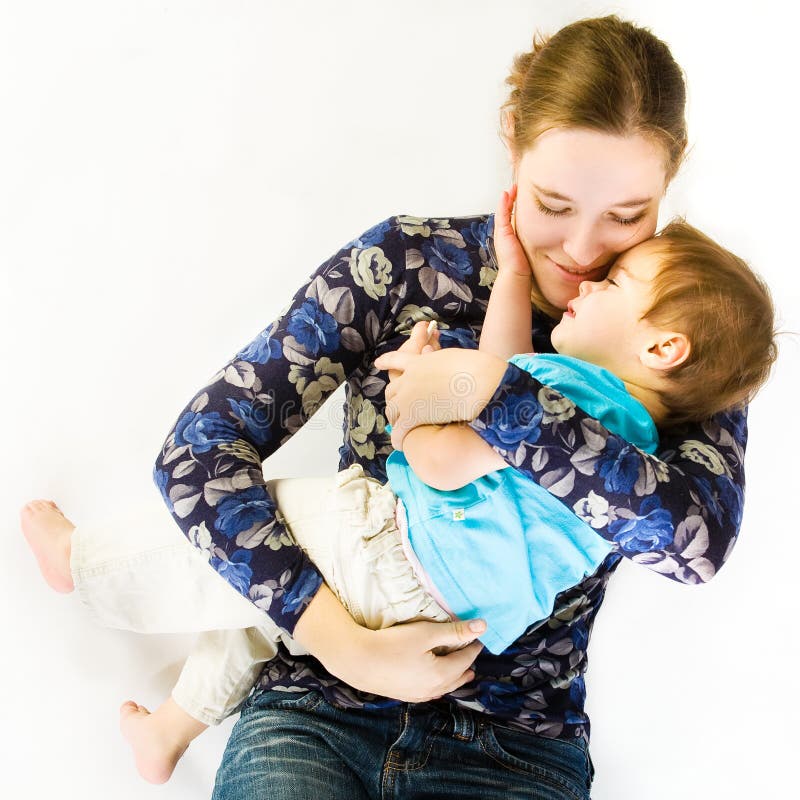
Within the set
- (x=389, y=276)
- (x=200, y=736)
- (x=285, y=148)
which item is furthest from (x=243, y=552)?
(x=285, y=148)

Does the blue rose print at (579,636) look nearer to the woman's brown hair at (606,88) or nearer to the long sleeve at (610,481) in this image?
the long sleeve at (610,481)

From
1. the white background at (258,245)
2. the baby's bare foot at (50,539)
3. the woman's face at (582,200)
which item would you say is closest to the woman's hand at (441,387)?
the woman's face at (582,200)

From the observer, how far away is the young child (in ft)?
4.27

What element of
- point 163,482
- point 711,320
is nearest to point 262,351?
point 163,482

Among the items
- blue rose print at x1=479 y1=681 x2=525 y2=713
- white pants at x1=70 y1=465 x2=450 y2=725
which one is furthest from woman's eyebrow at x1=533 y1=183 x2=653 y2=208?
blue rose print at x1=479 y1=681 x2=525 y2=713

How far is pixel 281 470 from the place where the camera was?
2.22 m

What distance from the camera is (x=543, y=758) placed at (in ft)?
5.12

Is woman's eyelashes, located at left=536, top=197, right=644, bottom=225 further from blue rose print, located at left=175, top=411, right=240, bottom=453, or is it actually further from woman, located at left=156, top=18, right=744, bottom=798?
blue rose print, located at left=175, top=411, right=240, bottom=453

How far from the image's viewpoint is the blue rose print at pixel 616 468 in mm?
1204

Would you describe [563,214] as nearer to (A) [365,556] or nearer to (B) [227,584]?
(A) [365,556]

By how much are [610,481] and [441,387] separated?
258mm

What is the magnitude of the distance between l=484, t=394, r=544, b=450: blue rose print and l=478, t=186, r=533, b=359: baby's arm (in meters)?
0.30

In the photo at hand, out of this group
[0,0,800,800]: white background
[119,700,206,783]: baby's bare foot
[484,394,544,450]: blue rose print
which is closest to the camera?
[484,394,544,450]: blue rose print

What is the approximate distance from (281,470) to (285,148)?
0.79 meters
